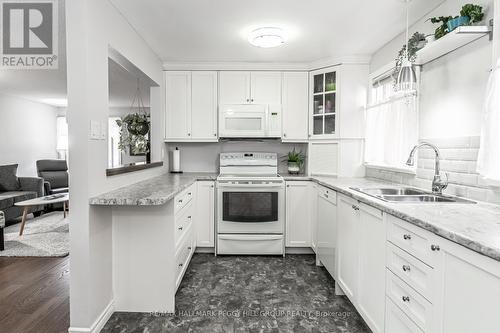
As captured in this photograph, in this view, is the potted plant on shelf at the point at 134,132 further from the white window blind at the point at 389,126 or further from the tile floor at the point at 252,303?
the white window blind at the point at 389,126

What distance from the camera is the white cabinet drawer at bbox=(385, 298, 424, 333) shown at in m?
1.37

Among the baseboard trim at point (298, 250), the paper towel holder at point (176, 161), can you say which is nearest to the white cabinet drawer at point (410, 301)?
the baseboard trim at point (298, 250)

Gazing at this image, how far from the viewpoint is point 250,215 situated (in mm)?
3258

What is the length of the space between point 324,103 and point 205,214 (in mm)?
1930

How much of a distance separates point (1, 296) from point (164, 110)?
2379 millimetres

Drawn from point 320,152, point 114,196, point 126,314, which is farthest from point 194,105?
point 126,314

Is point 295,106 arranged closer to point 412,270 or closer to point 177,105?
point 177,105

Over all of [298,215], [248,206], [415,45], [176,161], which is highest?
[415,45]

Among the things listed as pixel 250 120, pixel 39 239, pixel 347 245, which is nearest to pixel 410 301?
pixel 347 245

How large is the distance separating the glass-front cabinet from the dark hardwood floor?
3.02 m

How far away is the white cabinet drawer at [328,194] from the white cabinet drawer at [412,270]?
0.99 metres

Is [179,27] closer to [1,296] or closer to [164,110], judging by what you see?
[164,110]

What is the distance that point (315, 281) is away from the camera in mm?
2736

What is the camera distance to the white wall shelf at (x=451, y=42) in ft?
5.37
